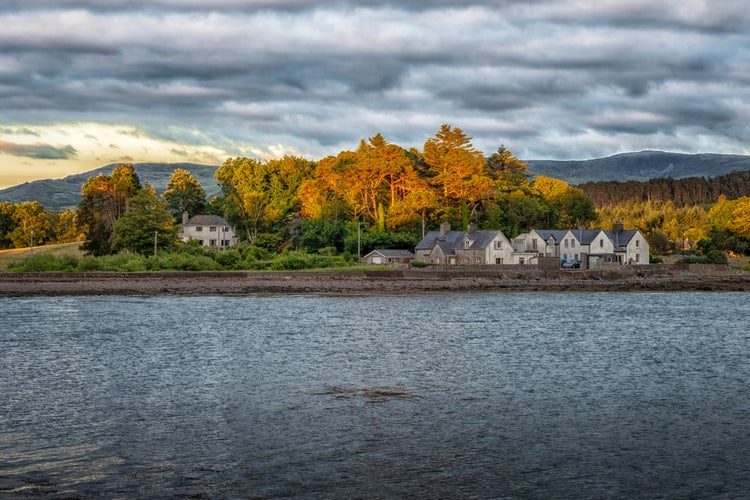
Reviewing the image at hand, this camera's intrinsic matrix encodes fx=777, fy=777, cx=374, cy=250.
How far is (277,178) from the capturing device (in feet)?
404

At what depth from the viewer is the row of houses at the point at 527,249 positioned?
9588cm

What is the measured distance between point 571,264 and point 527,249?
23.5 ft

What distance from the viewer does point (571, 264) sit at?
102 meters

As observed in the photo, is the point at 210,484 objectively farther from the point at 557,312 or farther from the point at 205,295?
the point at 205,295

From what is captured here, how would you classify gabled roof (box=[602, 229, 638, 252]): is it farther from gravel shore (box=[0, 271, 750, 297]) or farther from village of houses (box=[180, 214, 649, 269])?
gravel shore (box=[0, 271, 750, 297])

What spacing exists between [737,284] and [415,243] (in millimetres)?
38048

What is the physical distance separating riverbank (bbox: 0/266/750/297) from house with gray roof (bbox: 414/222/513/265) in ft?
28.5

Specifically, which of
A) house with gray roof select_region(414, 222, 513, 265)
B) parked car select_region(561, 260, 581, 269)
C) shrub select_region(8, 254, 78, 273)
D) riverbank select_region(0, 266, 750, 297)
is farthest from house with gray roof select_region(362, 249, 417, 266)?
shrub select_region(8, 254, 78, 273)

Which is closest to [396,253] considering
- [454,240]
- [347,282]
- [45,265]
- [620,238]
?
[454,240]

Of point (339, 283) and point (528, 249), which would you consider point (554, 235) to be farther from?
point (339, 283)

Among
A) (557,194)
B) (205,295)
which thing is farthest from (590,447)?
(557,194)

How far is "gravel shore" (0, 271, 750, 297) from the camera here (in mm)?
67500

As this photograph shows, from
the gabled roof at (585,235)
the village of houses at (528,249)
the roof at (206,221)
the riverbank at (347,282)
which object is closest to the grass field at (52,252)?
the roof at (206,221)

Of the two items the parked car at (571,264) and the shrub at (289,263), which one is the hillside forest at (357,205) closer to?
the shrub at (289,263)
